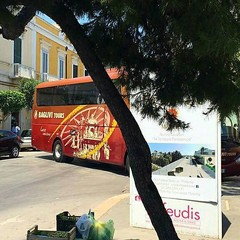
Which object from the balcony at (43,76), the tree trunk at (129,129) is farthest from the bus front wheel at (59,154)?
the balcony at (43,76)

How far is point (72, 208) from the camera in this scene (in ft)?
29.1

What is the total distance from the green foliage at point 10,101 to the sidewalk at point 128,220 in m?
19.4

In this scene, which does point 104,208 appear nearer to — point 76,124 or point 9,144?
point 76,124

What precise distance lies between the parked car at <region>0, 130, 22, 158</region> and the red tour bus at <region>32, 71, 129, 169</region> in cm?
90

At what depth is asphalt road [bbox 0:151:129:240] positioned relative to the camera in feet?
25.6

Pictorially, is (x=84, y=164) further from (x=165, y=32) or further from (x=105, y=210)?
(x=165, y=32)

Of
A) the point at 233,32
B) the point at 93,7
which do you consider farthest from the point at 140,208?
the point at 233,32

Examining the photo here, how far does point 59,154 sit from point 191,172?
44.5 feet

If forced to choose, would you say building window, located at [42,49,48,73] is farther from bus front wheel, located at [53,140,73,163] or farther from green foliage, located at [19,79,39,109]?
bus front wheel, located at [53,140,73,163]

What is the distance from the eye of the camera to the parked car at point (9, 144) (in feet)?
67.0

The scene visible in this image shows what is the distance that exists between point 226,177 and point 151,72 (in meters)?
11.1

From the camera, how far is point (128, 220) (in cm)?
714

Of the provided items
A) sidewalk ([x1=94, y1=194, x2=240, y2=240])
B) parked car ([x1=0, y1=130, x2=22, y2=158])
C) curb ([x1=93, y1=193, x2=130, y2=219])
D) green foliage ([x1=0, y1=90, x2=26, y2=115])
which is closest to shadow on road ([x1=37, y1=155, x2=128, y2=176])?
parked car ([x1=0, y1=130, x2=22, y2=158])

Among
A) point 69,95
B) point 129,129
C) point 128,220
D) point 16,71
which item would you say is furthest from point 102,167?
point 16,71
